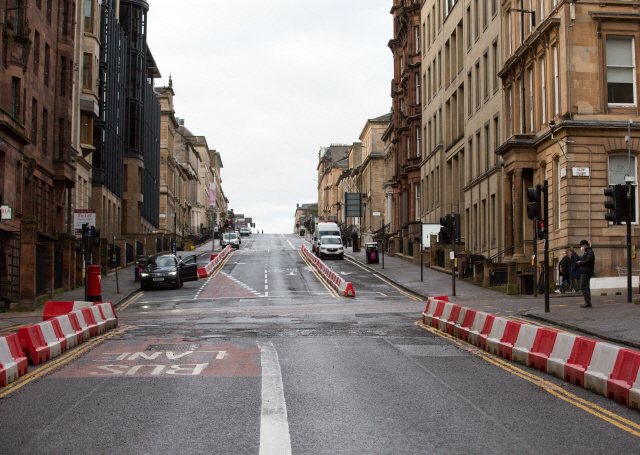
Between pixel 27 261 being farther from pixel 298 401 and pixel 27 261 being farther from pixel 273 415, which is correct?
pixel 273 415

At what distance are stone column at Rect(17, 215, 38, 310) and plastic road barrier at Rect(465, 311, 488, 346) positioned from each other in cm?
1690

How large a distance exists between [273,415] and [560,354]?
5.05m

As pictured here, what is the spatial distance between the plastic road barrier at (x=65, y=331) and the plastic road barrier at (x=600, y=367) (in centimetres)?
939

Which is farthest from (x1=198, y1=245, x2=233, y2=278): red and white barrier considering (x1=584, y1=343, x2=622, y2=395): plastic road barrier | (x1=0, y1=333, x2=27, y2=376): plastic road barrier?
(x1=584, y1=343, x2=622, y2=395): plastic road barrier

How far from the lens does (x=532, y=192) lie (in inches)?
809

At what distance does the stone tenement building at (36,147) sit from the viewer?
27109 mm

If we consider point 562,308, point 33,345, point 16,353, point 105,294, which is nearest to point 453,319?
point 562,308

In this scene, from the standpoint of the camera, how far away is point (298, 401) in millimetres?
9305

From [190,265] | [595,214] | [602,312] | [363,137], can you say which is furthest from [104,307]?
[363,137]

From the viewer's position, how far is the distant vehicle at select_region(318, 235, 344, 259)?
60031mm

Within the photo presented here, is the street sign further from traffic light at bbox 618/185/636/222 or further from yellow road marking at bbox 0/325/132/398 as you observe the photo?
yellow road marking at bbox 0/325/132/398

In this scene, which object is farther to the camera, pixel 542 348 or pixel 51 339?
pixel 51 339

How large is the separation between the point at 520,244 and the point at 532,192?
1313cm

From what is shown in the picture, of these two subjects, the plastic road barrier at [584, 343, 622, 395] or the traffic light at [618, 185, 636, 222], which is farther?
the traffic light at [618, 185, 636, 222]
